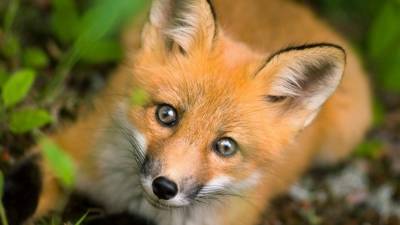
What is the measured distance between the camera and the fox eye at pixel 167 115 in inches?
87.4

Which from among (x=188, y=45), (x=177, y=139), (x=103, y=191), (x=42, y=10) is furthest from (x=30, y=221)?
(x=42, y=10)

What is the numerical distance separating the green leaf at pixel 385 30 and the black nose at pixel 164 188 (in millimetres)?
1636

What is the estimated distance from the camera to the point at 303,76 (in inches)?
94.2

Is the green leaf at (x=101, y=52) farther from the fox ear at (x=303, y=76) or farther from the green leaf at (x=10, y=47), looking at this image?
the fox ear at (x=303, y=76)

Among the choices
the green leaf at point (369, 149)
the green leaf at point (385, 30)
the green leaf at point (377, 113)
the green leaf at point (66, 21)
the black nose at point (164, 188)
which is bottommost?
the black nose at point (164, 188)

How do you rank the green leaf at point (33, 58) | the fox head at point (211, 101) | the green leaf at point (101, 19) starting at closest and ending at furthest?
the green leaf at point (101, 19) < the fox head at point (211, 101) < the green leaf at point (33, 58)

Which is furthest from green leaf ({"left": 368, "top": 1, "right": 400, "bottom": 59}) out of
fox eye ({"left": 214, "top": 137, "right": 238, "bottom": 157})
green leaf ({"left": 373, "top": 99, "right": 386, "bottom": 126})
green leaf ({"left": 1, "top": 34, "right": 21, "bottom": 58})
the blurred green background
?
green leaf ({"left": 1, "top": 34, "right": 21, "bottom": 58})

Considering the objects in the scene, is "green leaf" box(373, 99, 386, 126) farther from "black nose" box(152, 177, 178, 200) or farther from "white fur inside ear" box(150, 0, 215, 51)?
"black nose" box(152, 177, 178, 200)

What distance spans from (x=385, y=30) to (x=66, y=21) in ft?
4.97

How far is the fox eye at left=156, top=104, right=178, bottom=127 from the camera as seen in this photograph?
87.4 inches

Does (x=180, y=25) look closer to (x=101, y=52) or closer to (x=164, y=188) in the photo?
(x=164, y=188)

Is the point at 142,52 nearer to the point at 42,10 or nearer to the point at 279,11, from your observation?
the point at 279,11

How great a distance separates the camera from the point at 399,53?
3.25 metres

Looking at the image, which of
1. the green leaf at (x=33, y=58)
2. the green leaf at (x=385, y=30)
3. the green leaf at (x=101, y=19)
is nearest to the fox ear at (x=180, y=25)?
the green leaf at (x=101, y=19)
